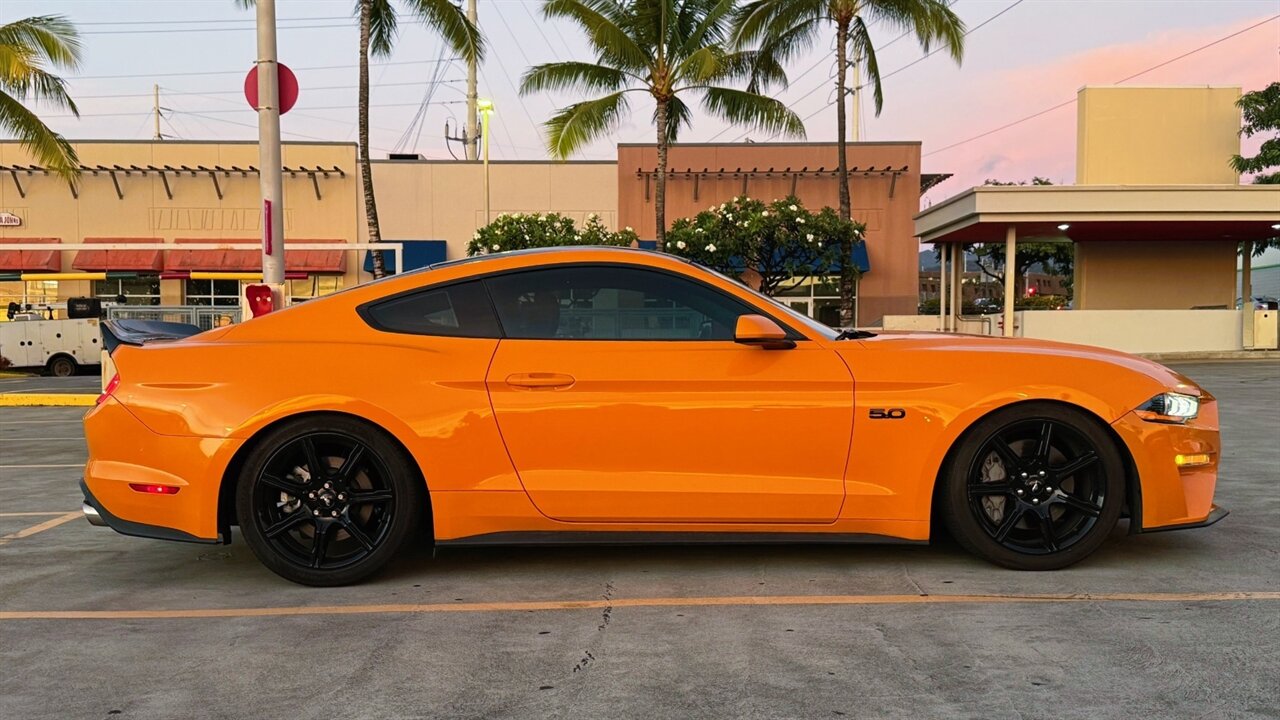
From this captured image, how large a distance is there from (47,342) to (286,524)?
900 inches

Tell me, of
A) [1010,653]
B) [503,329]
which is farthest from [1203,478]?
[503,329]

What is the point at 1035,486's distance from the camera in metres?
4.18

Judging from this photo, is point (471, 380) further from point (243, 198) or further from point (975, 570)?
point (243, 198)

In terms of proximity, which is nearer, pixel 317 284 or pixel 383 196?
pixel 317 284

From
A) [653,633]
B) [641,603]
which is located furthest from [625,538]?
[653,633]

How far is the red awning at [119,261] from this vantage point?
32156 millimetres

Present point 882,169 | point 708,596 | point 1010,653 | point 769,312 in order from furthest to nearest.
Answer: point 882,169 < point 769,312 < point 708,596 < point 1010,653

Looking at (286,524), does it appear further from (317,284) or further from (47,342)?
(317,284)

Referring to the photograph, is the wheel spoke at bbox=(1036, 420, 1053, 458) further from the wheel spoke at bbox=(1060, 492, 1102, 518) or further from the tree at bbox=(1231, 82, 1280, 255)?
the tree at bbox=(1231, 82, 1280, 255)

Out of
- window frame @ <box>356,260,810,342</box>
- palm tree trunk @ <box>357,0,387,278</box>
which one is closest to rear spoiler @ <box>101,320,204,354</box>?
window frame @ <box>356,260,810,342</box>

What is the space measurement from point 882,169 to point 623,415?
31.3 m

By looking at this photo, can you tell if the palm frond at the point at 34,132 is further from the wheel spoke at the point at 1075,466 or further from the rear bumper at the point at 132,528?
the wheel spoke at the point at 1075,466

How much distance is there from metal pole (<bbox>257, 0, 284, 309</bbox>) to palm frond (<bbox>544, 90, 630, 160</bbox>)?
13.0m

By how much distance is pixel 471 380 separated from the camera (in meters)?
4.13
